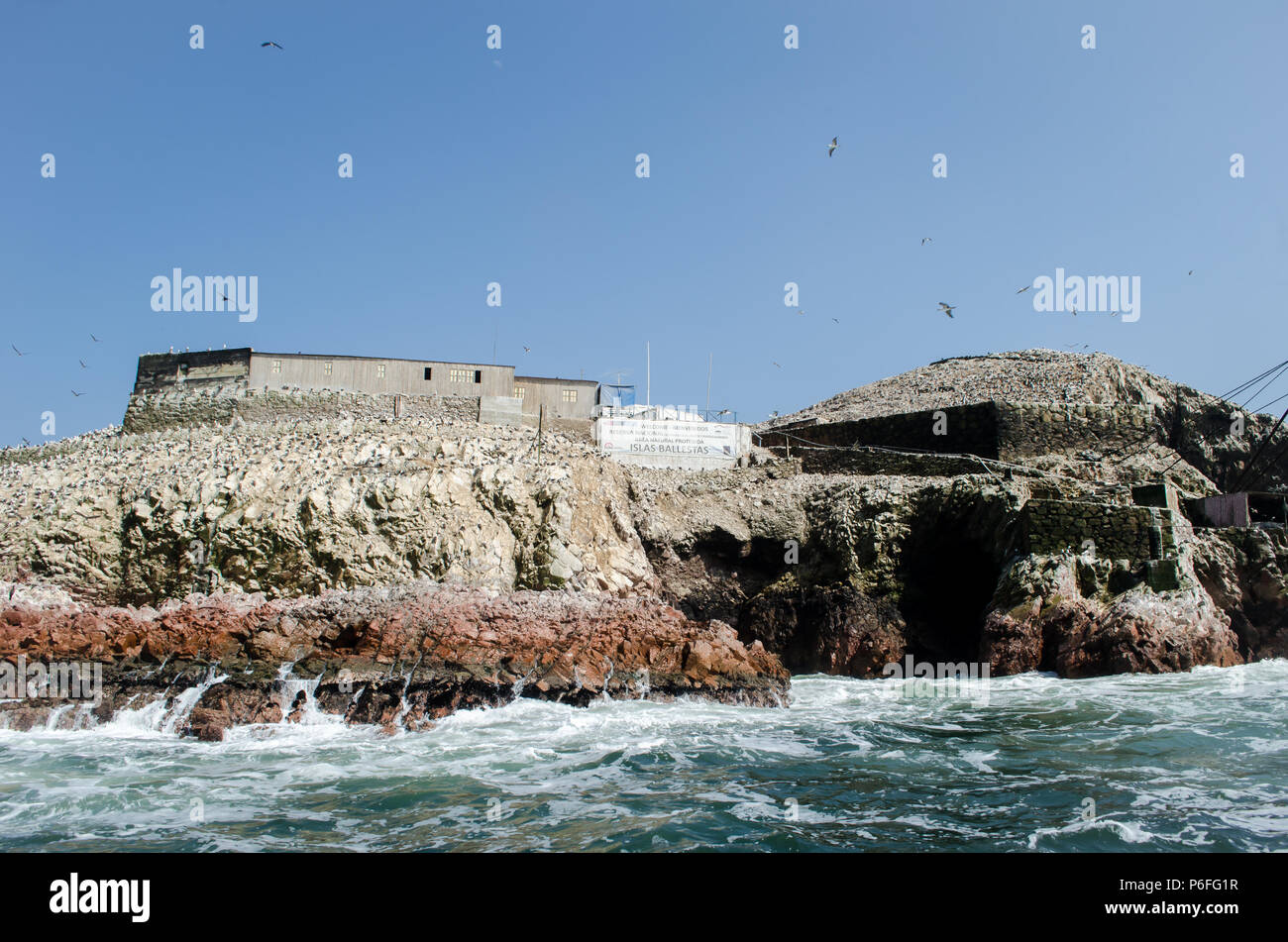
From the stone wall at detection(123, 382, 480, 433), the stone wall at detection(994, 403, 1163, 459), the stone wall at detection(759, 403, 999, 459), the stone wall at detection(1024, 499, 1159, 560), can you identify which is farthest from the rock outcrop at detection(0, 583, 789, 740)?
the stone wall at detection(994, 403, 1163, 459)

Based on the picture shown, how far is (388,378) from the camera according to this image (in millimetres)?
29875

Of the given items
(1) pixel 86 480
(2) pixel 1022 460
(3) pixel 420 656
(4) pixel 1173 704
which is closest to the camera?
(4) pixel 1173 704

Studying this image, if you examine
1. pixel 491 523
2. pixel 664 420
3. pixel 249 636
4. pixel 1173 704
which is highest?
pixel 664 420

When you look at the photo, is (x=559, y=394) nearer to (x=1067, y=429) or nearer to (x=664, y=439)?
(x=664, y=439)

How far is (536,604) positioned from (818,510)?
8908mm

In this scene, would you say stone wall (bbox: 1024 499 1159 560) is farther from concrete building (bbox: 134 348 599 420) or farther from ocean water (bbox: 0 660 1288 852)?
concrete building (bbox: 134 348 599 420)

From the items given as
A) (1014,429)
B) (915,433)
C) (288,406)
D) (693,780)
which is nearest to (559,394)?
(288,406)

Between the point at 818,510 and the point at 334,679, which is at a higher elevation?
the point at 818,510

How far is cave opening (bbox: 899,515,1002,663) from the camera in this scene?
22875 millimetres

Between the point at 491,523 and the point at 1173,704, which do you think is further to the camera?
the point at 491,523

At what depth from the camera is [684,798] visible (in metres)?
10.4

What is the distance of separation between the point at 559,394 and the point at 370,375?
5.94 metres

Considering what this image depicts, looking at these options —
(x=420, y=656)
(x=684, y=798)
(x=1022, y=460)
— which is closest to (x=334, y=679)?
(x=420, y=656)

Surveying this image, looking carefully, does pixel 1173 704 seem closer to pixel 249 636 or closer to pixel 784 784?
pixel 784 784
